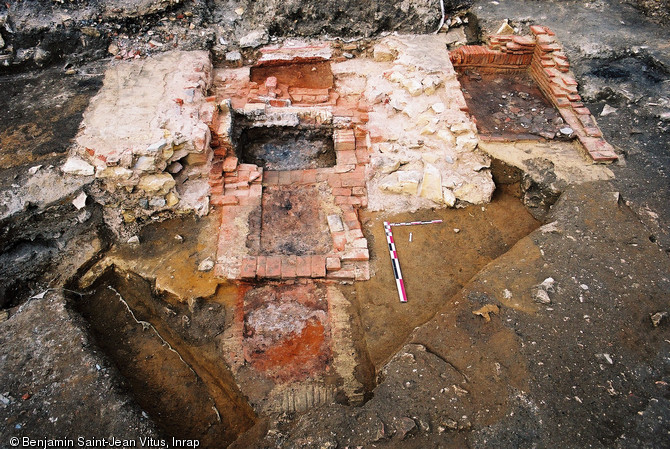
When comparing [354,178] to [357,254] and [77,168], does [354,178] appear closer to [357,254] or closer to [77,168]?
[357,254]

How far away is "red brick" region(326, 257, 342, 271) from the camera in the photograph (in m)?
3.95

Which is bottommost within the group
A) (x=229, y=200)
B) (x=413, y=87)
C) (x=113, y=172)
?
(x=229, y=200)

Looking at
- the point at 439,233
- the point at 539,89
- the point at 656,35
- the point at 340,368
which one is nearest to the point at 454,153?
the point at 439,233

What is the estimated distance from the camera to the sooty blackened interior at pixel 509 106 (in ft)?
16.8

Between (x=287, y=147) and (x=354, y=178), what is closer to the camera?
(x=354, y=178)

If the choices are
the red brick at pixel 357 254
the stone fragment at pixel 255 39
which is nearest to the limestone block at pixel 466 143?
the red brick at pixel 357 254

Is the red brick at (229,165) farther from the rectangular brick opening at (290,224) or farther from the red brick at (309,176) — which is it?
the red brick at (309,176)

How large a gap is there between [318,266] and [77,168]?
256cm

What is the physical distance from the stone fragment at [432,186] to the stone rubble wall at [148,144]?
2352 mm

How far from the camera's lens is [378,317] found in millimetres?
3717

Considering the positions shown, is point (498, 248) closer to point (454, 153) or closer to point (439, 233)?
point (439, 233)

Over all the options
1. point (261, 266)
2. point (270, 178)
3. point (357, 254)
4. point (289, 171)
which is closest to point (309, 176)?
point (289, 171)

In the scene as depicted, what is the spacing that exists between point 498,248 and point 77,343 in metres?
3.87

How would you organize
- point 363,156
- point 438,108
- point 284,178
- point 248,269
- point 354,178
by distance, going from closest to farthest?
1. point 248,269
2. point 354,178
3. point 284,178
4. point 363,156
5. point 438,108
